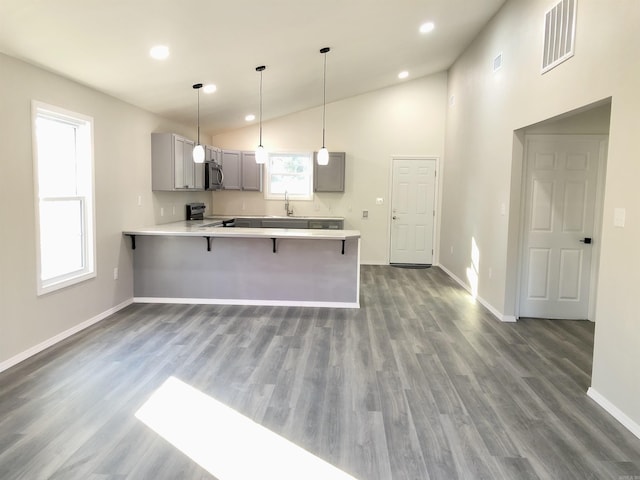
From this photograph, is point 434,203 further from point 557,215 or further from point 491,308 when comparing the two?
point 557,215

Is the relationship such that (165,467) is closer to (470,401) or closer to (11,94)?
(470,401)

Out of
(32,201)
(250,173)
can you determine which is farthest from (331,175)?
(32,201)

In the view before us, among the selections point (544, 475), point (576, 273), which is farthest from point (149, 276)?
point (576, 273)

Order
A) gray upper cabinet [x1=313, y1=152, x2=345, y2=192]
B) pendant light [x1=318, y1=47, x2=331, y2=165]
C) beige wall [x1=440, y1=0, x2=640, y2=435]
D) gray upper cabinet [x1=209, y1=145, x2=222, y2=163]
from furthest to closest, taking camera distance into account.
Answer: gray upper cabinet [x1=313, y1=152, x2=345, y2=192], gray upper cabinet [x1=209, y1=145, x2=222, y2=163], pendant light [x1=318, y1=47, x2=331, y2=165], beige wall [x1=440, y1=0, x2=640, y2=435]

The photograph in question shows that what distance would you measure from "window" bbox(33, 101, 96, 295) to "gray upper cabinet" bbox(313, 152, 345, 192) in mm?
4393

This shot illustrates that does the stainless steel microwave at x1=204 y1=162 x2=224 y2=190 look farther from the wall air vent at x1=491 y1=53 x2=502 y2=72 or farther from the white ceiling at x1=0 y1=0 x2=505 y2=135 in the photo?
the wall air vent at x1=491 y1=53 x2=502 y2=72

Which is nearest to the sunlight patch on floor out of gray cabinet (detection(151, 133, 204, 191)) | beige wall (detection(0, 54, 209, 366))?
beige wall (detection(0, 54, 209, 366))

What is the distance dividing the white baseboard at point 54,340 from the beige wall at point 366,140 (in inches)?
157

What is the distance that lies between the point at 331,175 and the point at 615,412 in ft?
19.9

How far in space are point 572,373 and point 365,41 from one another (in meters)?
4.15

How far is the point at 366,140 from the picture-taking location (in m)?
8.15

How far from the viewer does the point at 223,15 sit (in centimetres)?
348

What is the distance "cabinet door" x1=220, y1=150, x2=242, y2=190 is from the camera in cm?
777

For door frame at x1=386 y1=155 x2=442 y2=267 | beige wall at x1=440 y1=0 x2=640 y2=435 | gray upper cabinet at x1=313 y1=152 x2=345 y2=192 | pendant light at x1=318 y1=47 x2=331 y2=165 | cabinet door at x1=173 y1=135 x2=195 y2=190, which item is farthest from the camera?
door frame at x1=386 y1=155 x2=442 y2=267
